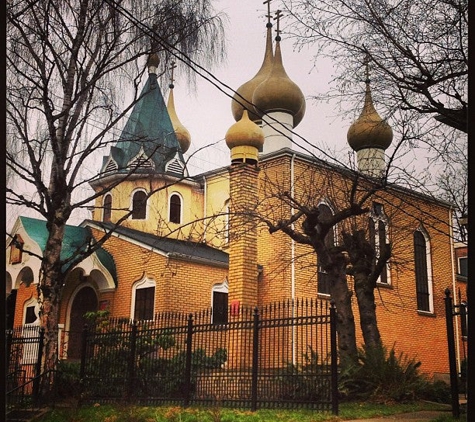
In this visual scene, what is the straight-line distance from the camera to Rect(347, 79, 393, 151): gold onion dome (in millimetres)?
6865

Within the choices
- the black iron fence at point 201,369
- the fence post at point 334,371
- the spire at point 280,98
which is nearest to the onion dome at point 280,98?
the spire at point 280,98

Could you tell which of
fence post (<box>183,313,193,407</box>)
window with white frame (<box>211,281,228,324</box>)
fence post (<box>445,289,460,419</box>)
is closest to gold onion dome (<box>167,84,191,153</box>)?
fence post (<box>183,313,193,407</box>)

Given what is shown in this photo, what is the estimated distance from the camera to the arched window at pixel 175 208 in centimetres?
1750

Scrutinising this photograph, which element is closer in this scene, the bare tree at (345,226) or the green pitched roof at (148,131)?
the green pitched roof at (148,131)

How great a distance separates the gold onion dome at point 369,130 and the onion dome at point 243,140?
1.59 metres

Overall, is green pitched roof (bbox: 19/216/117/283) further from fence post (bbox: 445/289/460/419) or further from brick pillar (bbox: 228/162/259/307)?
fence post (bbox: 445/289/460/419)

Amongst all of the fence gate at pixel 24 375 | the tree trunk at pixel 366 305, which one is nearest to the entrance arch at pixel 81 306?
the fence gate at pixel 24 375

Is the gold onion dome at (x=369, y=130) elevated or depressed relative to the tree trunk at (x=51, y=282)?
elevated

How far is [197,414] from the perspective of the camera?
6758 millimetres

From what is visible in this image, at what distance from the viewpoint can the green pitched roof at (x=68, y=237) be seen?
14.5m

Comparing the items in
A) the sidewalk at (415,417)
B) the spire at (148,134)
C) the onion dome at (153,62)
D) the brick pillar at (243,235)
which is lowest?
the sidewalk at (415,417)

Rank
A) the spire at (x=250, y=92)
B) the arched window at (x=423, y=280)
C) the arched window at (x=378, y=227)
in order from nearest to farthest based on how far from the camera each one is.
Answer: the spire at (x=250, y=92) → the arched window at (x=378, y=227) → the arched window at (x=423, y=280)

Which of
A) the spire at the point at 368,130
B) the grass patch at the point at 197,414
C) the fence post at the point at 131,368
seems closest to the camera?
the grass patch at the point at 197,414

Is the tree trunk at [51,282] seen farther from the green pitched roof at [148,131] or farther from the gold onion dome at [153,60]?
the gold onion dome at [153,60]
